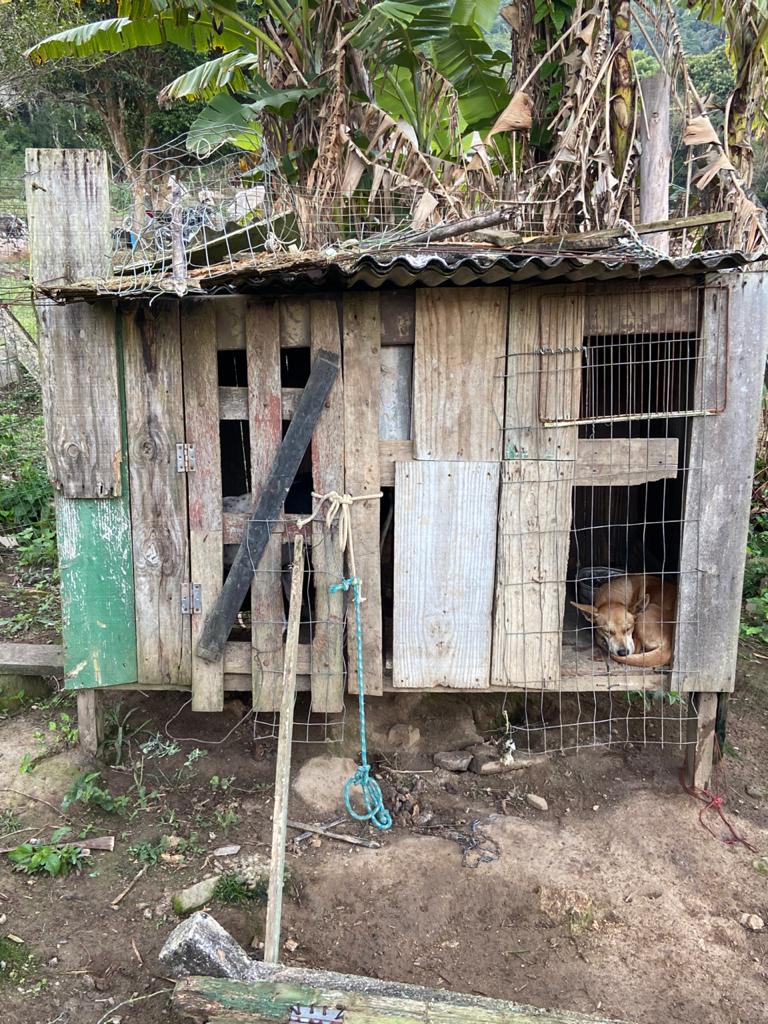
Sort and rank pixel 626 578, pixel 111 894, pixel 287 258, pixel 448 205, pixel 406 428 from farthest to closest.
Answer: pixel 448 205 → pixel 626 578 → pixel 406 428 → pixel 111 894 → pixel 287 258

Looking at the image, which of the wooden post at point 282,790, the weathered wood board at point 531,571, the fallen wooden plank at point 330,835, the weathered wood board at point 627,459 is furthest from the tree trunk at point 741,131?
the fallen wooden plank at point 330,835

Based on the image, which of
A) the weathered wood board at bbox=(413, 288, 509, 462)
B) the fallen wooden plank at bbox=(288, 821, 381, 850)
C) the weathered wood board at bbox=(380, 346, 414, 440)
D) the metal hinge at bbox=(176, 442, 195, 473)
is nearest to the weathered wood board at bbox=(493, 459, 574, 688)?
the weathered wood board at bbox=(413, 288, 509, 462)

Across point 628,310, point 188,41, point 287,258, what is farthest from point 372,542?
point 188,41

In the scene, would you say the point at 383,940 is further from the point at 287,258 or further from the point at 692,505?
the point at 287,258

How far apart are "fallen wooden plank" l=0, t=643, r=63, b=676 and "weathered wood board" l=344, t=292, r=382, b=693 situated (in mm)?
2151

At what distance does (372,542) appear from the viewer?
396 cm

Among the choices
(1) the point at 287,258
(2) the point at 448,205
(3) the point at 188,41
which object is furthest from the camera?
(3) the point at 188,41

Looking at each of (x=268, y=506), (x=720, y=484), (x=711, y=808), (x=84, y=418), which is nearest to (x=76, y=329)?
(x=84, y=418)

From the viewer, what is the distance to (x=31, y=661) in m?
4.88

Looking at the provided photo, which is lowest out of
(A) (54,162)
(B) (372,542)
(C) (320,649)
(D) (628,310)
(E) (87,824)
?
(E) (87,824)

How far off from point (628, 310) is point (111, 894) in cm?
384

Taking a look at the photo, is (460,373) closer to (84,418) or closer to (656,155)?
(84,418)

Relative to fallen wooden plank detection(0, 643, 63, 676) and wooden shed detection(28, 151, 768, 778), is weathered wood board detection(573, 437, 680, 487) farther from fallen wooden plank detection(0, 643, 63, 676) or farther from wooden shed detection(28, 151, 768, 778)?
fallen wooden plank detection(0, 643, 63, 676)

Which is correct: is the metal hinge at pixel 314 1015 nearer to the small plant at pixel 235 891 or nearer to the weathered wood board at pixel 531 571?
the small plant at pixel 235 891
